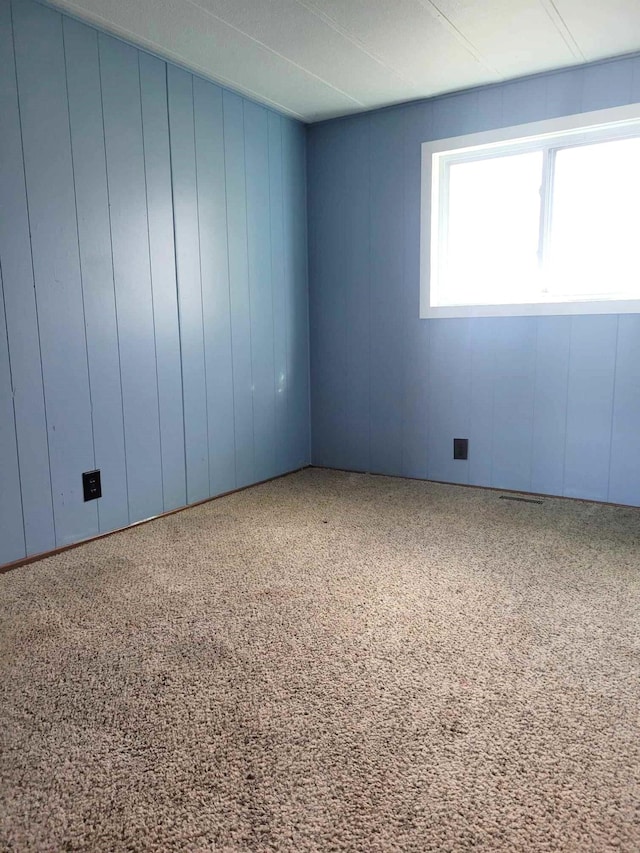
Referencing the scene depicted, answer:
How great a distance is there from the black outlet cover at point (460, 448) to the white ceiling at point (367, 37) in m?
1.79

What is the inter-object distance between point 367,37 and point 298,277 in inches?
55.9

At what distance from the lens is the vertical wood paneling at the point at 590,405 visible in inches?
113


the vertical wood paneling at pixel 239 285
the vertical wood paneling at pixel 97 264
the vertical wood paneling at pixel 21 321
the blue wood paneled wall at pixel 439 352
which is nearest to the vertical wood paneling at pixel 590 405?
the blue wood paneled wall at pixel 439 352

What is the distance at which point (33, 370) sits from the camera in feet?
7.38

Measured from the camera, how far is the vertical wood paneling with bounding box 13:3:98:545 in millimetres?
2182

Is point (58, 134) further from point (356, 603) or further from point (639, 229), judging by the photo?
point (639, 229)

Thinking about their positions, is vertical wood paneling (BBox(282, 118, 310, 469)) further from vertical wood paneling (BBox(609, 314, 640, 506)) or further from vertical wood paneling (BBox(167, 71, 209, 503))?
vertical wood paneling (BBox(609, 314, 640, 506))

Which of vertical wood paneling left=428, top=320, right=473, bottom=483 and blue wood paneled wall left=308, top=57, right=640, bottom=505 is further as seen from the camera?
vertical wood paneling left=428, top=320, right=473, bottom=483

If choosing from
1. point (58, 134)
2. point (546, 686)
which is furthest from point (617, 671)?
point (58, 134)

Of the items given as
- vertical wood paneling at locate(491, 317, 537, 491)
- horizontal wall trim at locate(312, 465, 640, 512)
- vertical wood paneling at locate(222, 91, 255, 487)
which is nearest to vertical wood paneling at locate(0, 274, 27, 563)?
vertical wood paneling at locate(222, 91, 255, 487)

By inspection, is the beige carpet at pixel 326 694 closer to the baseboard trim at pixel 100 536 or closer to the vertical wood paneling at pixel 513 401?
the baseboard trim at pixel 100 536

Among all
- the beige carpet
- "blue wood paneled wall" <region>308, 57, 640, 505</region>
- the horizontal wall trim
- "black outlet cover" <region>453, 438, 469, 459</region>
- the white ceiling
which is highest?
the white ceiling

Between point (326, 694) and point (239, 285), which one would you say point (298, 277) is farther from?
point (326, 694)

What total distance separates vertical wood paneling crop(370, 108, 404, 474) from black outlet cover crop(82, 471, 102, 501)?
65.7 inches
